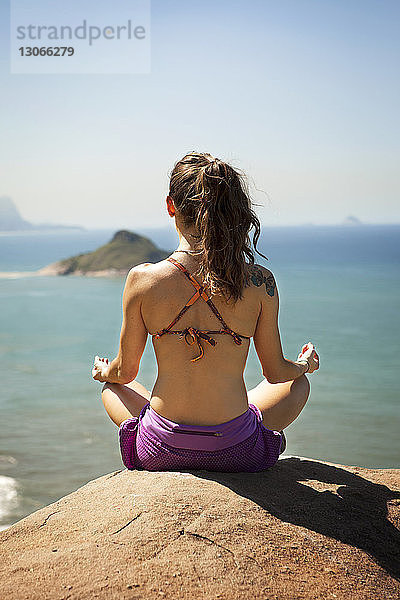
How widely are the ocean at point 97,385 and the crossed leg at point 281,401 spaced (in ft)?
4.12

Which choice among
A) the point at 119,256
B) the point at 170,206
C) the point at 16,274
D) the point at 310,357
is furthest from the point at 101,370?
the point at 16,274

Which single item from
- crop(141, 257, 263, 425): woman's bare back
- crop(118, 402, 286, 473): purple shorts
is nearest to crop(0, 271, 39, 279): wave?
crop(118, 402, 286, 473): purple shorts

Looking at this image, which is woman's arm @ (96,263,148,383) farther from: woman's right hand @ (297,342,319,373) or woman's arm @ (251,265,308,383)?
woman's right hand @ (297,342,319,373)

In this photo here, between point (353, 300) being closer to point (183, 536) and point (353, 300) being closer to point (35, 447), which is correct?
point (35, 447)

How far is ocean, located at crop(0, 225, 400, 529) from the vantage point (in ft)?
15.8

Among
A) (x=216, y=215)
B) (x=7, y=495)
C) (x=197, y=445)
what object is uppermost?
(x=216, y=215)

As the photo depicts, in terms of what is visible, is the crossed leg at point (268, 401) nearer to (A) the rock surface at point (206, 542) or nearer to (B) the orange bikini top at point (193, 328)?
(A) the rock surface at point (206, 542)

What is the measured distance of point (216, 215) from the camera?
8.45ft

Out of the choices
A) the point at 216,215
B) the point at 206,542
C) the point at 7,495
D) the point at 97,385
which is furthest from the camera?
the point at 97,385

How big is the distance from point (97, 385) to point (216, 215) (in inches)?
185

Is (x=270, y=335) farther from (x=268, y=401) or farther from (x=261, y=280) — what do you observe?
(x=268, y=401)

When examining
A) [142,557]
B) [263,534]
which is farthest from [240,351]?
[142,557]

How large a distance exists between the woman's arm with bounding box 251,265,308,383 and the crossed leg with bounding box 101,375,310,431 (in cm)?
19

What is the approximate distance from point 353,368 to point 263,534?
5.79 metres
